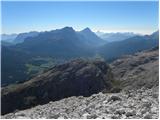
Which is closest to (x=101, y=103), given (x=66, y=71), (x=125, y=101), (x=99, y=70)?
(x=125, y=101)

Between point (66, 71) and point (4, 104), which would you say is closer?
point (4, 104)

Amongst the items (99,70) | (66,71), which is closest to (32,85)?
(66,71)

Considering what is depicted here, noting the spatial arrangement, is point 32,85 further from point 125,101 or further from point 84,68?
point 125,101

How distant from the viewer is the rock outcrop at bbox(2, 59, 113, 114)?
5128 inches

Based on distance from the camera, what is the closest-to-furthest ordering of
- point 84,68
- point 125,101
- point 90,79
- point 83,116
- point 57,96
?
1. point 83,116
2. point 125,101
3. point 57,96
4. point 90,79
5. point 84,68

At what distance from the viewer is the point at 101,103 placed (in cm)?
1500

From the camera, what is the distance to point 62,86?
138 metres

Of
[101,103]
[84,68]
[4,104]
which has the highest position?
[101,103]

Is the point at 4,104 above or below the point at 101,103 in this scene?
below

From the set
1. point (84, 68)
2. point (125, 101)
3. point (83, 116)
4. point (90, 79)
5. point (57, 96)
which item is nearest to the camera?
point (83, 116)

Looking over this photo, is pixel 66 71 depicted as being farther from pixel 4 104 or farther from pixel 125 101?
pixel 125 101

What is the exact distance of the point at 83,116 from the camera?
41.8ft

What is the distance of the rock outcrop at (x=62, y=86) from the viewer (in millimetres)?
130250

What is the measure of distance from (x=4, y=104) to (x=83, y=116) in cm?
12397
